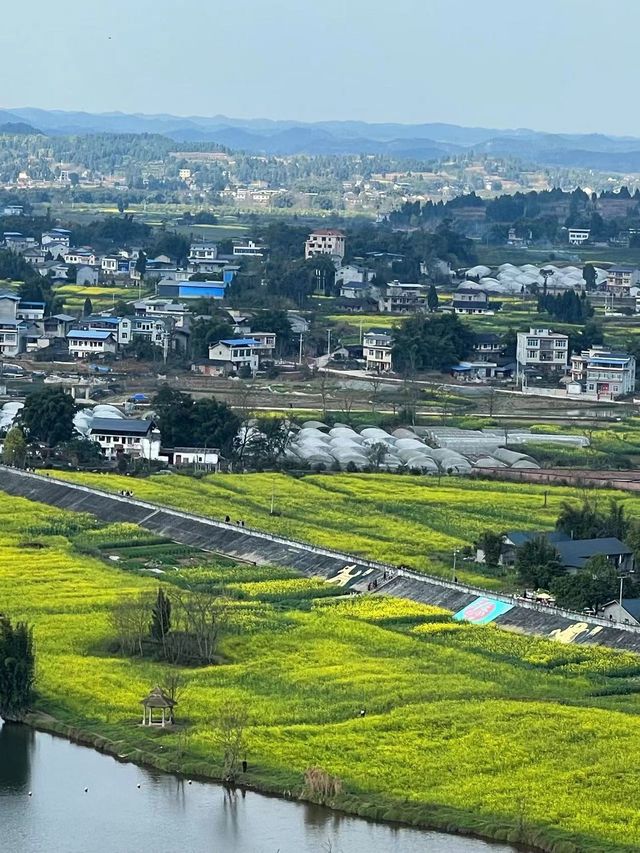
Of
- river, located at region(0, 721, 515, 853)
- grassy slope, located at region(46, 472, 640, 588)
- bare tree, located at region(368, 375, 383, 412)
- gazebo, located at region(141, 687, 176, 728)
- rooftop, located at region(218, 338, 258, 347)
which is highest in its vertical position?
gazebo, located at region(141, 687, 176, 728)

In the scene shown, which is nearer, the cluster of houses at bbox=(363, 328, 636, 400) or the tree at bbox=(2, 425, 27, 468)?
the tree at bbox=(2, 425, 27, 468)

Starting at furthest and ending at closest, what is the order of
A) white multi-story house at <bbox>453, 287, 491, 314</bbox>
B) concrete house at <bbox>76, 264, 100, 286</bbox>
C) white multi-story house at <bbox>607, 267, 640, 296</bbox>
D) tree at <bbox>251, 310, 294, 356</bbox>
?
white multi-story house at <bbox>607, 267, 640, 296</bbox> → concrete house at <bbox>76, 264, 100, 286</bbox> → white multi-story house at <bbox>453, 287, 491, 314</bbox> → tree at <bbox>251, 310, 294, 356</bbox>

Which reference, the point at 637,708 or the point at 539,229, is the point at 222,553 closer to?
the point at 637,708

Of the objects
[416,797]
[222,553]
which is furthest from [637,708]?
[222,553]

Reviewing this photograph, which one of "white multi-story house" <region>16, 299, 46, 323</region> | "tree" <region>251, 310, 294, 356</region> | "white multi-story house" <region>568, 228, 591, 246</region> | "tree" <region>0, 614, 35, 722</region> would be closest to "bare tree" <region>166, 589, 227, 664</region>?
"tree" <region>0, 614, 35, 722</region>

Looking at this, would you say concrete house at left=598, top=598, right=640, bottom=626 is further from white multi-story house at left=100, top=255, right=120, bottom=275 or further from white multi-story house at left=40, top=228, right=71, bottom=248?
white multi-story house at left=40, top=228, right=71, bottom=248

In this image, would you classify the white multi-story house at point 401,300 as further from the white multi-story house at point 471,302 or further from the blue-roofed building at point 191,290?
the blue-roofed building at point 191,290

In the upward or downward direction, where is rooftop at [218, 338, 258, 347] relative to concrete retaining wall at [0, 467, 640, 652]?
downward
